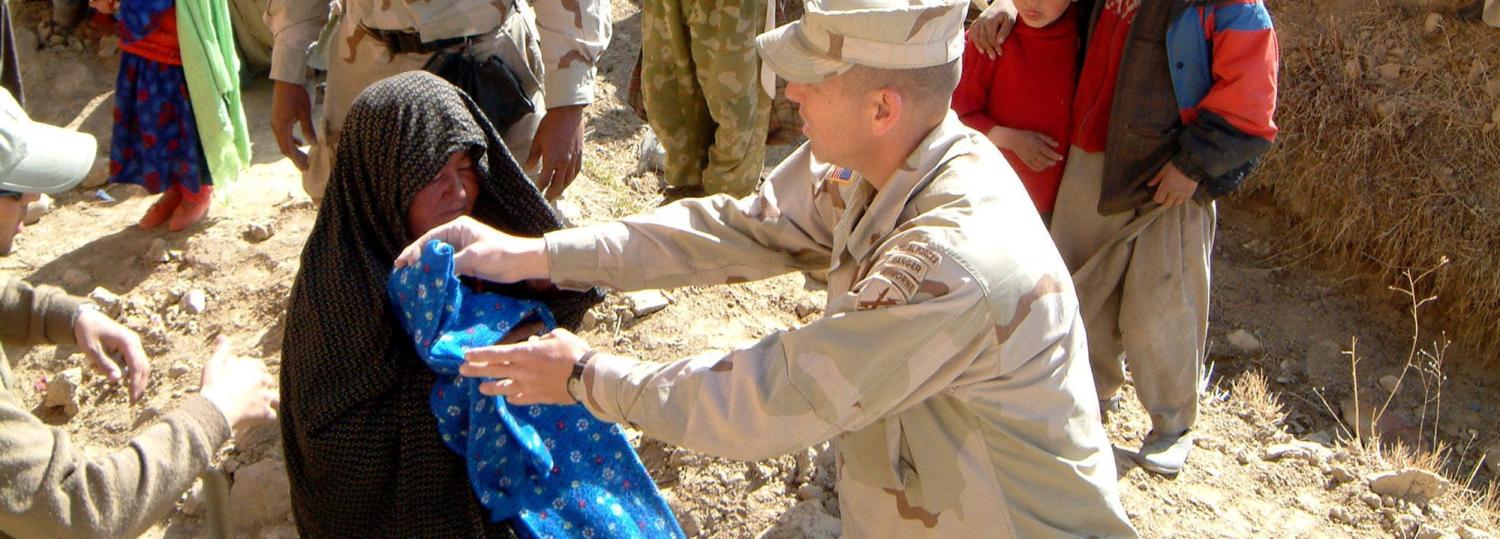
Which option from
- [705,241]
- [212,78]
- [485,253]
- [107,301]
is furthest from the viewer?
[212,78]

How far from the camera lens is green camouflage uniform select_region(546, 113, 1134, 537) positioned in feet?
6.56

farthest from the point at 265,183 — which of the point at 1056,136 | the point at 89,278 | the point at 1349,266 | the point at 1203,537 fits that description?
the point at 1349,266

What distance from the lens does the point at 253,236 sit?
16.5 feet

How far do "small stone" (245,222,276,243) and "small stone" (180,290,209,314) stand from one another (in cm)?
44

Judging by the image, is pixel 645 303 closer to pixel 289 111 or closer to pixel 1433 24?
pixel 289 111

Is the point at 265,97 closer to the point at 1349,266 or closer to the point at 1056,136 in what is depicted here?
the point at 1056,136

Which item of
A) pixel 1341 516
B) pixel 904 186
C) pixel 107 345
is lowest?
pixel 1341 516

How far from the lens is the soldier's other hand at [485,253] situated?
2.47 meters

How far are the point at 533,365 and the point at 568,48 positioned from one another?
1.89m

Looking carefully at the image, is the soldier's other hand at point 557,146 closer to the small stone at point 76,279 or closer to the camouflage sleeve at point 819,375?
the camouflage sleeve at point 819,375

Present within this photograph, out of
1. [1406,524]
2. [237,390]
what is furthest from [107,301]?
[1406,524]

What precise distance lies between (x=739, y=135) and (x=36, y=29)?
466cm

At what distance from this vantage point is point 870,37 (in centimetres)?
206

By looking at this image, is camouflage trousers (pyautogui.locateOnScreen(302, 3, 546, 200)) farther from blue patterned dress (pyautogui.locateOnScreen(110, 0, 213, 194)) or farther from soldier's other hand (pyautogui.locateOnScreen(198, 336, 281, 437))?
blue patterned dress (pyautogui.locateOnScreen(110, 0, 213, 194))
